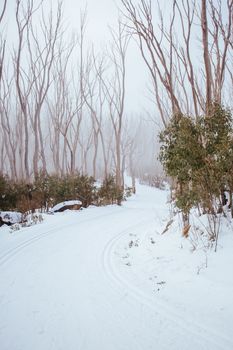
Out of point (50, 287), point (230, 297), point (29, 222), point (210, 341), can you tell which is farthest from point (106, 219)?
point (210, 341)

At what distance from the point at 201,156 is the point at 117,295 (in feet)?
10.8

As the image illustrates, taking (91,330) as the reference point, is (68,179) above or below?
above

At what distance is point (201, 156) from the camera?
18.4 ft

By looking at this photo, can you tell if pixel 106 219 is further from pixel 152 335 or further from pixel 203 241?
pixel 152 335

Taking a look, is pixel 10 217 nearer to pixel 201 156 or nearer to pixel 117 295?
pixel 117 295

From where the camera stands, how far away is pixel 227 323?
10.0 feet

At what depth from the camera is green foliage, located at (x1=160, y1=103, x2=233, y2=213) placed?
5199 millimetres

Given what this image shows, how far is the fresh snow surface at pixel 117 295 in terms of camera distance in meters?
2.85

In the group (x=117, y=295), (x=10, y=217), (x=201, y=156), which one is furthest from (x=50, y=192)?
(x=117, y=295)

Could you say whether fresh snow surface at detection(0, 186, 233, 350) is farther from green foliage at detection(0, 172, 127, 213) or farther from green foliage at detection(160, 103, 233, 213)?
green foliage at detection(0, 172, 127, 213)

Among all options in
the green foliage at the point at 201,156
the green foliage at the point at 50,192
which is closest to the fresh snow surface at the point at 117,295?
the green foliage at the point at 201,156

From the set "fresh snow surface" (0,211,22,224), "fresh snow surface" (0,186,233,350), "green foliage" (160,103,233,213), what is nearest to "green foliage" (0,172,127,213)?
"fresh snow surface" (0,211,22,224)

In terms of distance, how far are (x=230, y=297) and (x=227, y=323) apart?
0.54 m

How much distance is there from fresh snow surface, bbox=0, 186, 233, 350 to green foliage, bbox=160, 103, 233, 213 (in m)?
0.88
